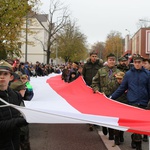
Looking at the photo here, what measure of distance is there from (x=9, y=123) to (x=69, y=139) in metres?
4.01

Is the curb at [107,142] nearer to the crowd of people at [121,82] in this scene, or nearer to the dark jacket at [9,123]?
the crowd of people at [121,82]

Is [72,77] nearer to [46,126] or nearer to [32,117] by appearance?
[46,126]

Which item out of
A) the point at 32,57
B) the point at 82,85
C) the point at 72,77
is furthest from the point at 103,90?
the point at 32,57

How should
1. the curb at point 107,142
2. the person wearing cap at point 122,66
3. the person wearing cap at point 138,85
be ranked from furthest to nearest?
the person wearing cap at point 122,66
the curb at point 107,142
the person wearing cap at point 138,85

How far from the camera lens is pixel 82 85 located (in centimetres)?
809

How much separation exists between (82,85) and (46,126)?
1.60 meters

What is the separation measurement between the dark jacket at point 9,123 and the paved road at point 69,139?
9.88 ft

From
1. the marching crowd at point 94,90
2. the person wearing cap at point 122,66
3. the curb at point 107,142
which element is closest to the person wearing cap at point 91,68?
the marching crowd at point 94,90

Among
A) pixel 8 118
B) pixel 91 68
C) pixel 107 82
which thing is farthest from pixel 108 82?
pixel 8 118

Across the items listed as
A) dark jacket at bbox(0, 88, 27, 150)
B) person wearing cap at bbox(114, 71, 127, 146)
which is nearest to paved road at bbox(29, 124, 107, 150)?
person wearing cap at bbox(114, 71, 127, 146)

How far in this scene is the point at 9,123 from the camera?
318cm

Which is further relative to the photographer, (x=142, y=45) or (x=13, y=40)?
(x=142, y=45)

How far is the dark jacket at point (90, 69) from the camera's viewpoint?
8711 mm

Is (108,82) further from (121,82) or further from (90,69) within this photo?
(90,69)
